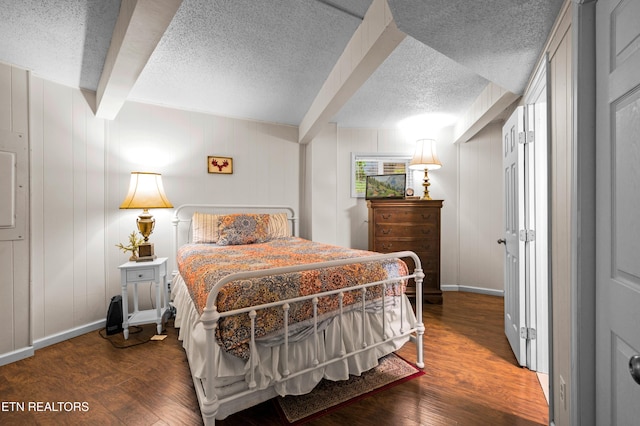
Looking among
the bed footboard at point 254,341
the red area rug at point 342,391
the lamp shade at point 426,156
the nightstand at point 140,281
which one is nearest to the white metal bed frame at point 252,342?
the bed footboard at point 254,341

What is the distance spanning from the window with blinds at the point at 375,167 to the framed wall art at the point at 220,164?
1752mm

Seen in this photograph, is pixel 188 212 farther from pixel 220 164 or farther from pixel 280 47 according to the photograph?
pixel 280 47

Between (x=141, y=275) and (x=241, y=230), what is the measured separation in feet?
3.29

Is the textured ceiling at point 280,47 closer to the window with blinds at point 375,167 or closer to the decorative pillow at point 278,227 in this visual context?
the window with blinds at point 375,167

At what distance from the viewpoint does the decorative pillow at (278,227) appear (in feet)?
11.0

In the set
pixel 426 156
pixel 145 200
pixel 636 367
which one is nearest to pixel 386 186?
pixel 426 156

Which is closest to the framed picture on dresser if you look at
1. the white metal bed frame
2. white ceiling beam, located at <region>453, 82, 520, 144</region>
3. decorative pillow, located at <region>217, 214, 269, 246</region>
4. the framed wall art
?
white ceiling beam, located at <region>453, 82, 520, 144</region>

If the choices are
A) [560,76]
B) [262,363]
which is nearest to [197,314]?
[262,363]

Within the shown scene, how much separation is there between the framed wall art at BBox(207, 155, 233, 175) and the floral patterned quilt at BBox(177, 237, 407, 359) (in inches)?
58.8

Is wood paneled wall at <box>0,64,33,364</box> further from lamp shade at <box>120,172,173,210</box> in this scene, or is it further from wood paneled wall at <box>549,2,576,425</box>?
wood paneled wall at <box>549,2,576,425</box>

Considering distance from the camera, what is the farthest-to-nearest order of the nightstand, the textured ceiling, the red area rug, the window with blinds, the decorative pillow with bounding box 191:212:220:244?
1. the window with blinds
2. the decorative pillow with bounding box 191:212:220:244
3. the nightstand
4. the red area rug
5. the textured ceiling

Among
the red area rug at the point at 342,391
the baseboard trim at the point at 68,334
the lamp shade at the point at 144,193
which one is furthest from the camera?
the lamp shade at the point at 144,193

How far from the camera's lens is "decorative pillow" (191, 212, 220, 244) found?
311 cm

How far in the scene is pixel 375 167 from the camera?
4.23 metres
